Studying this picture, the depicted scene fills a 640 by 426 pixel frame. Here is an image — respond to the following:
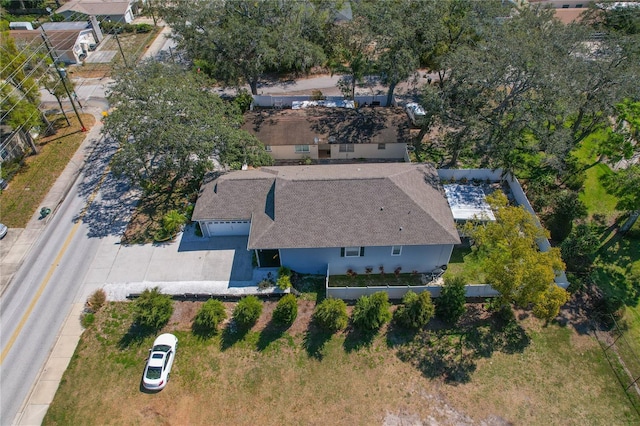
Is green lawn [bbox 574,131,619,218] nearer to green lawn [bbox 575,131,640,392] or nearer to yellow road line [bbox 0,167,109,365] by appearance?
green lawn [bbox 575,131,640,392]

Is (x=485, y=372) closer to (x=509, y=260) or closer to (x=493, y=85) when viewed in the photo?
(x=509, y=260)

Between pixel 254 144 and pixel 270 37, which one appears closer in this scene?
pixel 254 144

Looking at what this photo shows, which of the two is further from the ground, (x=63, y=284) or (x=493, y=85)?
(x=493, y=85)

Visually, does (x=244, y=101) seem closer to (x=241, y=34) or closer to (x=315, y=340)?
(x=241, y=34)

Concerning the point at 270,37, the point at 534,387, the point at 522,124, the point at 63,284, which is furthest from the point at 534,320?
the point at 270,37

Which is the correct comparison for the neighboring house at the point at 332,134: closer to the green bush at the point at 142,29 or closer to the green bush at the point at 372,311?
the green bush at the point at 372,311

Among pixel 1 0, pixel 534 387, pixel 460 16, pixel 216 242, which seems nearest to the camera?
pixel 534 387
